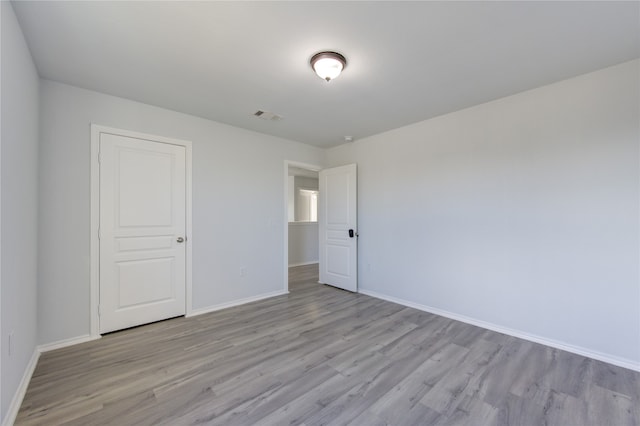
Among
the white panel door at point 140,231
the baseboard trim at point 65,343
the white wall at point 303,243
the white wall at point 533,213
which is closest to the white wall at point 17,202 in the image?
the baseboard trim at point 65,343

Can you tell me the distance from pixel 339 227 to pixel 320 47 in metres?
3.08

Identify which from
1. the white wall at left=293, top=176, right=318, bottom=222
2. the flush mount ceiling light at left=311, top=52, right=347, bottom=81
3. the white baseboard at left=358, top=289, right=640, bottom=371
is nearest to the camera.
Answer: the flush mount ceiling light at left=311, top=52, right=347, bottom=81

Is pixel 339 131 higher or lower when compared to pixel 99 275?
higher

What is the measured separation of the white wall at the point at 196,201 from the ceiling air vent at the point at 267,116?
58 cm

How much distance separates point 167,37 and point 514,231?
3.65 m

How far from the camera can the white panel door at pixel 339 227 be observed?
4492mm

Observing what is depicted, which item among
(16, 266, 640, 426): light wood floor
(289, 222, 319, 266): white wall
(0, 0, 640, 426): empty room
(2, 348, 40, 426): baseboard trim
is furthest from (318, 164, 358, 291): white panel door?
(2, 348, 40, 426): baseboard trim

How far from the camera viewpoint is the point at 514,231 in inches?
112

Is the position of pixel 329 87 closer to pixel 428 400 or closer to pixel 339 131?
pixel 339 131

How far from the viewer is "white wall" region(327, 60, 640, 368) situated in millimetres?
2307

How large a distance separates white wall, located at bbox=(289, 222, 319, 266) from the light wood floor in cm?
383

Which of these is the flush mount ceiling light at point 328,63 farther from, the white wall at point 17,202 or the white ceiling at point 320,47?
the white wall at point 17,202

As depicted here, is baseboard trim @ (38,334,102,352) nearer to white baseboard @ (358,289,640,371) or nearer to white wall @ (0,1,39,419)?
white wall @ (0,1,39,419)

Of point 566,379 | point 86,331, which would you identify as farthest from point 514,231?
point 86,331
